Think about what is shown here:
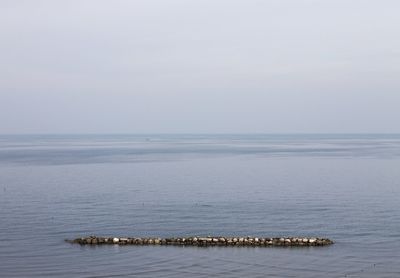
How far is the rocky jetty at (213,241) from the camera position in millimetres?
52031

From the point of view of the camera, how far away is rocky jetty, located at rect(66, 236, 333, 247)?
52031mm

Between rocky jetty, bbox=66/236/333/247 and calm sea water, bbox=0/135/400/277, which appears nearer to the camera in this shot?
calm sea water, bbox=0/135/400/277

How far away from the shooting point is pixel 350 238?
54.5 m

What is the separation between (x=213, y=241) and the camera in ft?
172

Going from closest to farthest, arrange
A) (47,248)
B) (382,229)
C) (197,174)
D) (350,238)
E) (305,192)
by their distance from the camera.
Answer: (47,248) → (350,238) → (382,229) → (305,192) → (197,174)

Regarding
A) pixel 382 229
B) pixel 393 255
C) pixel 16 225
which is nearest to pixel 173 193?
pixel 16 225

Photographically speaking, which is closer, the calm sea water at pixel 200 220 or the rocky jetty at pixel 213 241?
the calm sea water at pixel 200 220

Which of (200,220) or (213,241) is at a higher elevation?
(200,220)

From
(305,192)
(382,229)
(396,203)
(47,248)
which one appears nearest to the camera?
(47,248)

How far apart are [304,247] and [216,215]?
18.1m

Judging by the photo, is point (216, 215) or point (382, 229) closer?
point (382, 229)

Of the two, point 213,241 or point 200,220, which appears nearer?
point 213,241

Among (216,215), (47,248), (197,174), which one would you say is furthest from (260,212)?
(197,174)

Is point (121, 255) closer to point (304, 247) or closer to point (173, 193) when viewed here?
point (304, 247)
